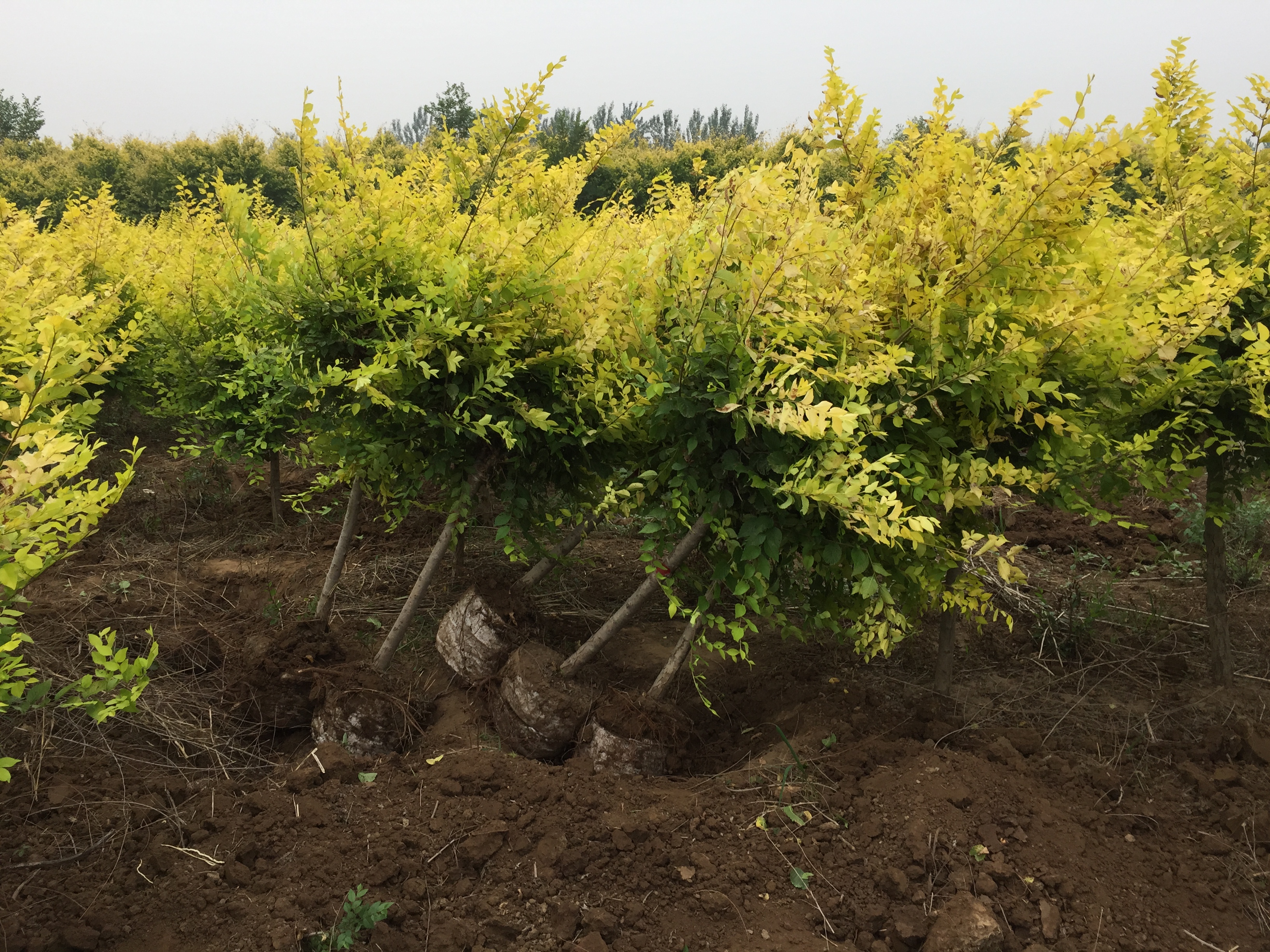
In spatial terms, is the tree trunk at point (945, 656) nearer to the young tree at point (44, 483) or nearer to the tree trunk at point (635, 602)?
the tree trunk at point (635, 602)

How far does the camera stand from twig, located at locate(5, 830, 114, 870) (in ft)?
8.09

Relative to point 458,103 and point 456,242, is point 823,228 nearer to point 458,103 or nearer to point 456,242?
point 456,242

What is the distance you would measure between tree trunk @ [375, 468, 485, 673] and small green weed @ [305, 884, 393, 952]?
153 centimetres

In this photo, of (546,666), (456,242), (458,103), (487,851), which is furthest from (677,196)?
(458,103)

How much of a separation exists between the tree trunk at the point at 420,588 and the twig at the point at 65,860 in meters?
1.39

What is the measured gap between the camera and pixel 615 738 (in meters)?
3.35

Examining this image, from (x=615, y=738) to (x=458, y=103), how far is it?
85.1 feet

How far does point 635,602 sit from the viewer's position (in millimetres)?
3426

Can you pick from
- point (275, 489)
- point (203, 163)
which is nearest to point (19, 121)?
point (203, 163)

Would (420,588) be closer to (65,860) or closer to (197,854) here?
(197,854)

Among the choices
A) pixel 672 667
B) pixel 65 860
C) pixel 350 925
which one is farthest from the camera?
pixel 672 667

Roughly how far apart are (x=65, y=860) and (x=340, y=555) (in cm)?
186

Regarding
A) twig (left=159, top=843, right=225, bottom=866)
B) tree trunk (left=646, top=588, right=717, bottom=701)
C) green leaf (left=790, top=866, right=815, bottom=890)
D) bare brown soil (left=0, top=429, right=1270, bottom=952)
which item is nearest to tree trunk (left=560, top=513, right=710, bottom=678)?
bare brown soil (left=0, top=429, right=1270, bottom=952)

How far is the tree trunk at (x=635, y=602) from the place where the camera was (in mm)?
3125
